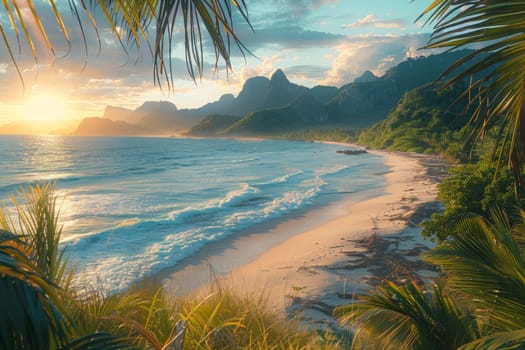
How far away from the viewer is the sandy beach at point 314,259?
7.37 metres

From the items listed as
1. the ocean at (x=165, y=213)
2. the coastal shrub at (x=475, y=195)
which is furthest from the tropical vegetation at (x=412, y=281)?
the coastal shrub at (x=475, y=195)

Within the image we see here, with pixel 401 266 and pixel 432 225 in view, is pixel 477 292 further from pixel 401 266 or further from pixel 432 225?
pixel 401 266

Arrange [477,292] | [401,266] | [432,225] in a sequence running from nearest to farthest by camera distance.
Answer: [477,292]
[432,225]
[401,266]

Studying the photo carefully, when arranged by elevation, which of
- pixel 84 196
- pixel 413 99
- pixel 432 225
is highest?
pixel 413 99

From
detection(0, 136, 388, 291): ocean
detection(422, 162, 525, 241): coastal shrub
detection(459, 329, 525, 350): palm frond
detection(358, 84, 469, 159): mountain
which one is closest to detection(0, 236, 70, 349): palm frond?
detection(459, 329, 525, 350): palm frond

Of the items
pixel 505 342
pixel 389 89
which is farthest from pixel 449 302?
pixel 389 89

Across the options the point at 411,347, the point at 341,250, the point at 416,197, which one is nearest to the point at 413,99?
the point at 416,197

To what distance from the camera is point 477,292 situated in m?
2.33

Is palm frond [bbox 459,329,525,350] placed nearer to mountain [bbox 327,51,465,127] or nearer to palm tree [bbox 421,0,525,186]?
palm tree [bbox 421,0,525,186]

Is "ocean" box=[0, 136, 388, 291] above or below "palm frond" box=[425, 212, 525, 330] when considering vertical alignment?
below

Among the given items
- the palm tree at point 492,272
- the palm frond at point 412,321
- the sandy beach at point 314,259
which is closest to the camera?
the palm tree at point 492,272

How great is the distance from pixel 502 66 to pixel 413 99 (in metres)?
86.5

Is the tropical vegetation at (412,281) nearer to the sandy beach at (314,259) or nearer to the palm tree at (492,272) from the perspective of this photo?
the palm tree at (492,272)

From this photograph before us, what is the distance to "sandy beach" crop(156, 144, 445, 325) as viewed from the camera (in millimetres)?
7367
